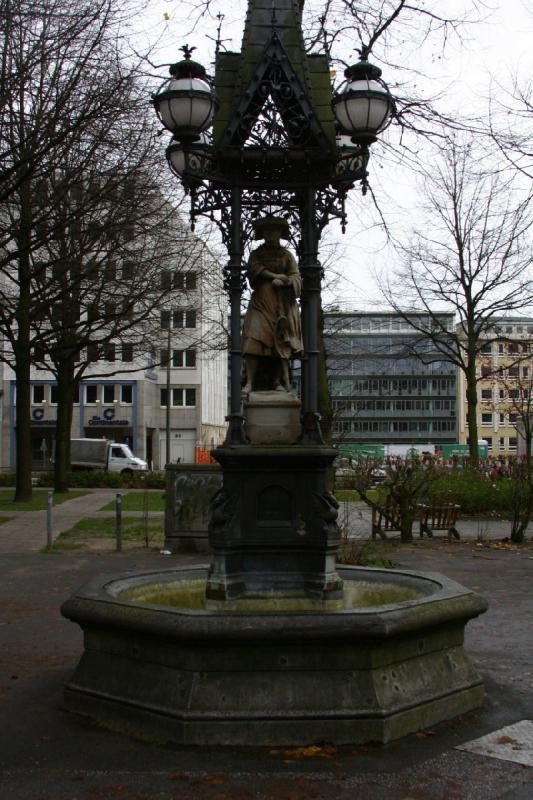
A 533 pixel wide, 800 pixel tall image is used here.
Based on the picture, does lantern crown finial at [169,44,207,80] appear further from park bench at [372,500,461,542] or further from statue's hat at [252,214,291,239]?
park bench at [372,500,461,542]

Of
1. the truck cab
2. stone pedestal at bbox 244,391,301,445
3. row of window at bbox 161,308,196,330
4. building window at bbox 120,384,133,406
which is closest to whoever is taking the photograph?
stone pedestal at bbox 244,391,301,445

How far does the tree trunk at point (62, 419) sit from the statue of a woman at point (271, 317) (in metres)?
25.8

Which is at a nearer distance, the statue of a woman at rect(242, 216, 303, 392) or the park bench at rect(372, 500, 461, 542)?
the statue of a woman at rect(242, 216, 303, 392)

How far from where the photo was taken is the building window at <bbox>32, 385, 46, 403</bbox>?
68.3m

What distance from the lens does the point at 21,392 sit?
29.1 meters

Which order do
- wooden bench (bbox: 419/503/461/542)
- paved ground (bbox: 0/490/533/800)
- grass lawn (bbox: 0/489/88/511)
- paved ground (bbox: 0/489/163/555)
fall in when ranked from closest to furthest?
1. paved ground (bbox: 0/490/533/800)
2. paved ground (bbox: 0/489/163/555)
3. wooden bench (bbox: 419/503/461/542)
4. grass lawn (bbox: 0/489/88/511)

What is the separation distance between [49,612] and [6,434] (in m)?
57.3

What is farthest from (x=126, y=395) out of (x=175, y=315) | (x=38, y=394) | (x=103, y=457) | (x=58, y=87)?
(x=58, y=87)

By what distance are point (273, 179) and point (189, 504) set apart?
1062 centimetres

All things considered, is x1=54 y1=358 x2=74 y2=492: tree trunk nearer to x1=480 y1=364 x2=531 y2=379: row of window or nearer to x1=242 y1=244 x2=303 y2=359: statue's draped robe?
x1=480 y1=364 x2=531 y2=379: row of window

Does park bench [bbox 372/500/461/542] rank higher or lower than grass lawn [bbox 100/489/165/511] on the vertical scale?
higher

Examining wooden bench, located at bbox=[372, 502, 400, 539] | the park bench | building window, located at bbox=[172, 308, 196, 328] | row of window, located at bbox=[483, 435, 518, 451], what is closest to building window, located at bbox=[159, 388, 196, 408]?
building window, located at bbox=[172, 308, 196, 328]

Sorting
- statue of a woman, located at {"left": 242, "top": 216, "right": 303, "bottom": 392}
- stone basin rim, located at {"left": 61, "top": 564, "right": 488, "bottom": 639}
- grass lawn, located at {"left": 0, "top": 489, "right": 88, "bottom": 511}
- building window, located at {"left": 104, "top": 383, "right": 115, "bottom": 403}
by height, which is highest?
building window, located at {"left": 104, "top": 383, "right": 115, "bottom": 403}

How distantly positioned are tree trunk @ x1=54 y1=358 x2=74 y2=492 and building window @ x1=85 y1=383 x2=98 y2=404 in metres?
34.0
